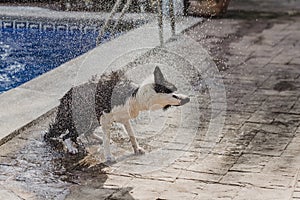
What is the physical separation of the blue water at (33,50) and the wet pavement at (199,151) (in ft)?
4.43

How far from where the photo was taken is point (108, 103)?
453 centimetres

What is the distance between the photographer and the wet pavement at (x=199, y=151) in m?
4.28

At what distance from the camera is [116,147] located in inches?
198

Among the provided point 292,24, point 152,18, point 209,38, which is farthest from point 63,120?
point 292,24

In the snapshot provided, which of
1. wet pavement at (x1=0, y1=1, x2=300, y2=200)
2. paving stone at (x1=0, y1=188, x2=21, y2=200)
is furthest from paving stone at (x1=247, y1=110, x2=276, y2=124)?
paving stone at (x1=0, y1=188, x2=21, y2=200)

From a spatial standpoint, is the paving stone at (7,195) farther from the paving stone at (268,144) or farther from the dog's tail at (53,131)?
the paving stone at (268,144)

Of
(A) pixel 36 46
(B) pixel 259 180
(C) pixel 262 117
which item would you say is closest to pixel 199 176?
(B) pixel 259 180

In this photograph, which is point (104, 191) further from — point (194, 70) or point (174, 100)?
point (194, 70)

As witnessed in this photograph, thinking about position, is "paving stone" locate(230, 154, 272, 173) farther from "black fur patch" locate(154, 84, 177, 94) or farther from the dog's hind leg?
the dog's hind leg

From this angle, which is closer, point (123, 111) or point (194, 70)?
point (123, 111)

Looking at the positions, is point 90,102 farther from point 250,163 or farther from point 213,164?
point 250,163

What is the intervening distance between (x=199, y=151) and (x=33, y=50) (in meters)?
4.33

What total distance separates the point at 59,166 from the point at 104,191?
587 mm

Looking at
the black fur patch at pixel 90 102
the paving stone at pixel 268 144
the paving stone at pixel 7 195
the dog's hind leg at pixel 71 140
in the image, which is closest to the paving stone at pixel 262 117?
the paving stone at pixel 268 144
